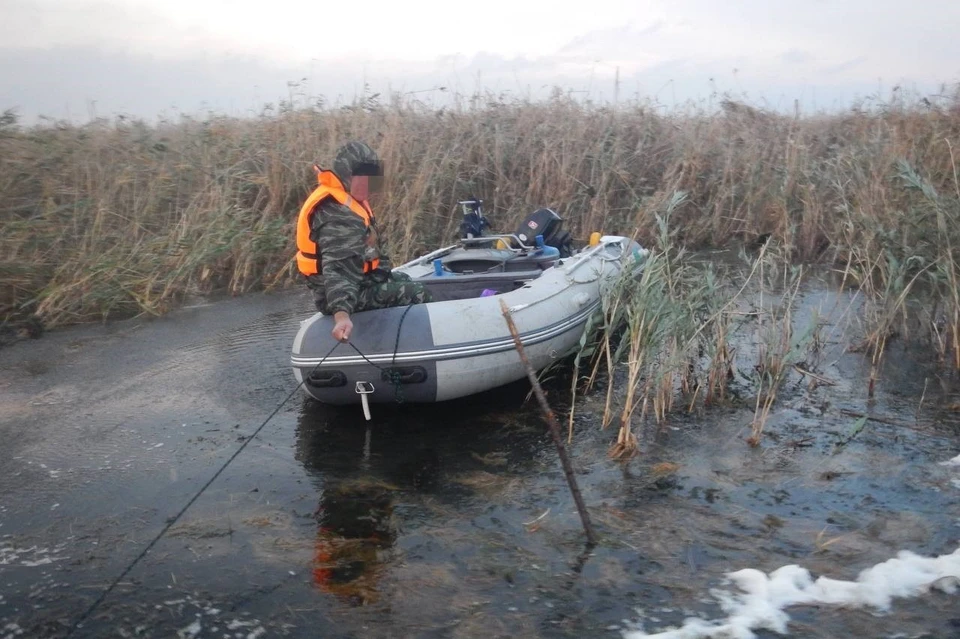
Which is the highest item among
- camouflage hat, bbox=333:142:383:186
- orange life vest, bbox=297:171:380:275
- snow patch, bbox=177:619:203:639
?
camouflage hat, bbox=333:142:383:186

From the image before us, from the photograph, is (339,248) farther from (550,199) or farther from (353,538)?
(550,199)

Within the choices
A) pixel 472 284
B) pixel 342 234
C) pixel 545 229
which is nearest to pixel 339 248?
pixel 342 234

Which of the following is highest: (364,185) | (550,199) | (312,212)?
(364,185)

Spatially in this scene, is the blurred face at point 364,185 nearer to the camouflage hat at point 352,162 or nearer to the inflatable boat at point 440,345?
the camouflage hat at point 352,162

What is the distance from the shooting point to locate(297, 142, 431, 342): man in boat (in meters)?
4.69

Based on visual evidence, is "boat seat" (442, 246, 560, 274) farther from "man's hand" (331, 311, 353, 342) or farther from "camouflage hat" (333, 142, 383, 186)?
"man's hand" (331, 311, 353, 342)

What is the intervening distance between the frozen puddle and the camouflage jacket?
2401 millimetres

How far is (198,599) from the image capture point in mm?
3268

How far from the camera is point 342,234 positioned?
15.6 ft

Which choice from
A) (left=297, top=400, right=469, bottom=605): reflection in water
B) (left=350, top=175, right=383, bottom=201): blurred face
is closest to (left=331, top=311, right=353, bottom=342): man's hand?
(left=297, top=400, right=469, bottom=605): reflection in water

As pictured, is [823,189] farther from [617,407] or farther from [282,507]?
[282,507]

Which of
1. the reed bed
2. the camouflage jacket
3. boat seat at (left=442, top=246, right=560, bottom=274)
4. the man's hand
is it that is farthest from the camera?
boat seat at (left=442, top=246, right=560, bottom=274)

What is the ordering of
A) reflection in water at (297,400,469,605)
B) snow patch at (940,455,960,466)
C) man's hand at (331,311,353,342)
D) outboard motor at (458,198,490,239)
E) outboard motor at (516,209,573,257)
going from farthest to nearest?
outboard motor at (458,198,490,239) < outboard motor at (516,209,573,257) < man's hand at (331,311,353,342) < snow patch at (940,455,960,466) < reflection in water at (297,400,469,605)

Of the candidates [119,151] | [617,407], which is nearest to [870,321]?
[617,407]
